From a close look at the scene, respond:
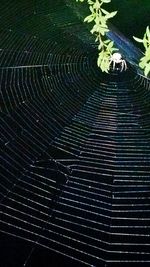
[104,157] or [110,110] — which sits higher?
[110,110]

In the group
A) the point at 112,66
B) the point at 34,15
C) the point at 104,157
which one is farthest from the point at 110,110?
the point at 34,15

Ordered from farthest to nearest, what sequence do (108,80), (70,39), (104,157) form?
(70,39)
(108,80)
(104,157)

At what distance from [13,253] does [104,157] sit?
1.13 m

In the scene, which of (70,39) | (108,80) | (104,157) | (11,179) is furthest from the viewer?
(70,39)

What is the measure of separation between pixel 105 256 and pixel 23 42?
2.37 meters

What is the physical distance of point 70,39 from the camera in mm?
5133

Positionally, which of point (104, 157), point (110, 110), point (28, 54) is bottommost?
point (104, 157)

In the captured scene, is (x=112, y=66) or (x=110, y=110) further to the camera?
(x=112, y=66)

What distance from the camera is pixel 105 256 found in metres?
4.01

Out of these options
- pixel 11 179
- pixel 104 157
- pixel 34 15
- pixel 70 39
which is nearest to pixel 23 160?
pixel 11 179

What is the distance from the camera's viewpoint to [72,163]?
388 centimetres

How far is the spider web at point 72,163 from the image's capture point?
3.72m

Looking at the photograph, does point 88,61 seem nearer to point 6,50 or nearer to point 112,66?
point 112,66

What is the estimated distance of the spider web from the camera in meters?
3.72
